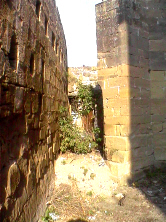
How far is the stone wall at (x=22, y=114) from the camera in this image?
81.3 inches

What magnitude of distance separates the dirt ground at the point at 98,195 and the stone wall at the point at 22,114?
1.49ft

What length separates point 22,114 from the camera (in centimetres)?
266

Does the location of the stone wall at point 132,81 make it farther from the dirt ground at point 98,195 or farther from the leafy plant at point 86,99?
the leafy plant at point 86,99

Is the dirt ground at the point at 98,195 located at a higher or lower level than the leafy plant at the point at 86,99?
lower

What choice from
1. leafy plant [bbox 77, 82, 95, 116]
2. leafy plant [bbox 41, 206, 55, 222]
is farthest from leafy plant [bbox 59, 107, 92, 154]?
leafy plant [bbox 41, 206, 55, 222]

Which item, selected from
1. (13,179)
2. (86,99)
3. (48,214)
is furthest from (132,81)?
(13,179)

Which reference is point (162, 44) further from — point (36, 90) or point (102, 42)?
point (36, 90)

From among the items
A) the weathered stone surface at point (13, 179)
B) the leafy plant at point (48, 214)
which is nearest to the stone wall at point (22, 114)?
the weathered stone surface at point (13, 179)

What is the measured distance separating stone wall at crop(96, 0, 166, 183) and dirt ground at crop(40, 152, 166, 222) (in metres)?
0.32

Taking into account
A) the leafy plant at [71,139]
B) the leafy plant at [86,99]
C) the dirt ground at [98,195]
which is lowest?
the dirt ground at [98,195]

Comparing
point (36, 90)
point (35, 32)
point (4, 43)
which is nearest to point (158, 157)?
point (36, 90)

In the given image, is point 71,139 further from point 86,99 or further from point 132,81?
point 132,81

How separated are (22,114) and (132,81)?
120 inches

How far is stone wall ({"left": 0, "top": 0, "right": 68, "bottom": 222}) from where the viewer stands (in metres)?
2.06
